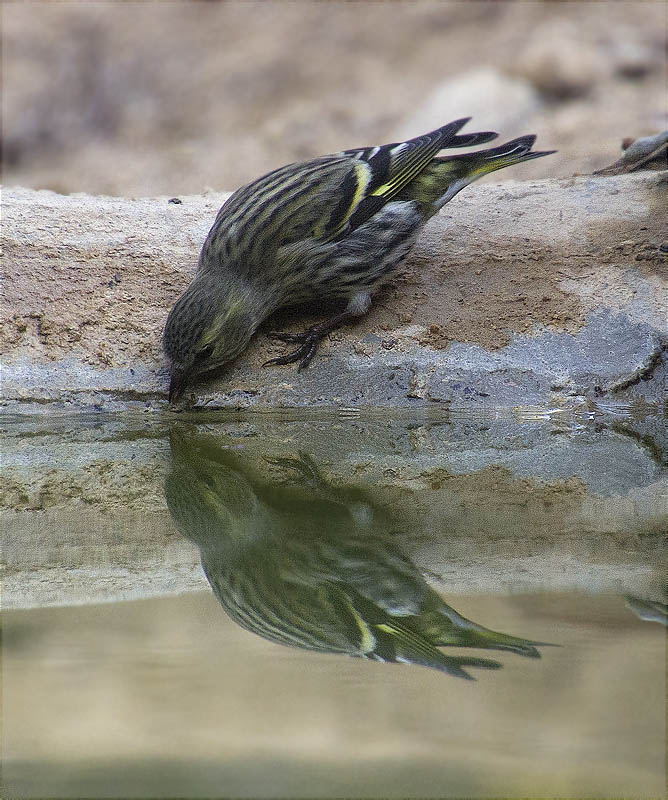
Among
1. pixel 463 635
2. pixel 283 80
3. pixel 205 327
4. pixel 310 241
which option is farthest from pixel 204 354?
pixel 283 80

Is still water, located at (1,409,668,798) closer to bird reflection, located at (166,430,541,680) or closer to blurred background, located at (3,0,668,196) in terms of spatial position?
bird reflection, located at (166,430,541,680)

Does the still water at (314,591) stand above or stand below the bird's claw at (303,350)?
below

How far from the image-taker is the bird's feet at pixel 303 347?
4984 millimetres

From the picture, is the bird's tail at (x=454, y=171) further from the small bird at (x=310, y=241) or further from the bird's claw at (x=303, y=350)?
the bird's claw at (x=303, y=350)

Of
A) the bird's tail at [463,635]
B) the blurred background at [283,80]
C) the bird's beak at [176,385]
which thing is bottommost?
the bird's tail at [463,635]

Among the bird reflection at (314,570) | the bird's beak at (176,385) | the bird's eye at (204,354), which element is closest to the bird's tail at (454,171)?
the bird's eye at (204,354)

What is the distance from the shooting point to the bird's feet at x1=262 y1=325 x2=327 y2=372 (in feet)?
16.4

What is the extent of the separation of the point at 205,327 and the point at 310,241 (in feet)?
2.17

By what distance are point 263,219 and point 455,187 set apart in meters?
1.06

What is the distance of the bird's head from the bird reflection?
2.72ft

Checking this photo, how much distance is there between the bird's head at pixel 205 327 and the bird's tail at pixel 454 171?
1.06 m

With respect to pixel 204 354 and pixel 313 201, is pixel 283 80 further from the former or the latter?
pixel 204 354

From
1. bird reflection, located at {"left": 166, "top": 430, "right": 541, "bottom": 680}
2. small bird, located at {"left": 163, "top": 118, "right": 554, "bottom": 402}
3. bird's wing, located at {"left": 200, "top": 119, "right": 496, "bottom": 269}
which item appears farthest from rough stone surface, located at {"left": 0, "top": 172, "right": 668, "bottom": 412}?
bird reflection, located at {"left": 166, "top": 430, "right": 541, "bottom": 680}

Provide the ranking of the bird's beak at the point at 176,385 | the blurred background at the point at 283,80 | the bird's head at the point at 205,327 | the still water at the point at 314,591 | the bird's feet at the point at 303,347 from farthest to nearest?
the blurred background at the point at 283,80 → the bird's feet at the point at 303,347 → the bird's beak at the point at 176,385 → the bird's head at the point at 205,327 → the still water at the point at 314,591
